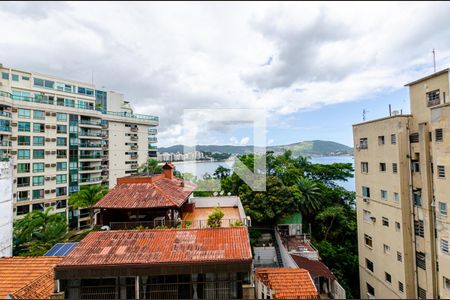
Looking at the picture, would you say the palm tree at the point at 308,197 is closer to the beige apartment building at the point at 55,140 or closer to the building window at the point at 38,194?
the beige apartment building at the point at 55,140

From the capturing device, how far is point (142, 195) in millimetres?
9750

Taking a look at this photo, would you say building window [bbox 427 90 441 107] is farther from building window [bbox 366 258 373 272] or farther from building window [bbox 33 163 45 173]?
building window [bbox 33 163 45 173]

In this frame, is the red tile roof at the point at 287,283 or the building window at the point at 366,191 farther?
the building window at the point at 366,191

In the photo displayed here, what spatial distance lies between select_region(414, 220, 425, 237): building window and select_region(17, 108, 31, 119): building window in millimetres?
29779

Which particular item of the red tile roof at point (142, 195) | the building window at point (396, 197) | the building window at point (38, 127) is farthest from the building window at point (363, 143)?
the building window at point (38, 127)

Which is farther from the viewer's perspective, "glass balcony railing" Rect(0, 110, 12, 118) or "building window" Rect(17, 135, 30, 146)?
"building window" Rect(17, 135, 30, 146)

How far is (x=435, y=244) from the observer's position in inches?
394

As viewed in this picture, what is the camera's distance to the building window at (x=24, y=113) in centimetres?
2227

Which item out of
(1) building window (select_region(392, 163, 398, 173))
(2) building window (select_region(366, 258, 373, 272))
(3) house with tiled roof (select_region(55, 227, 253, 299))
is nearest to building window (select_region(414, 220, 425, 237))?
(1) building window (select_region(392, 163, 398, 173))

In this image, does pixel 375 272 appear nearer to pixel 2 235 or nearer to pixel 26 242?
pixel 2 235

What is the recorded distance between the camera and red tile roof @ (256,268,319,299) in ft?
21.5

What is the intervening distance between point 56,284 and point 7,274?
2696 millimetres

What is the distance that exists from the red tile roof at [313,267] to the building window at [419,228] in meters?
4.14

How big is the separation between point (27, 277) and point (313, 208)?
18.2 metres
